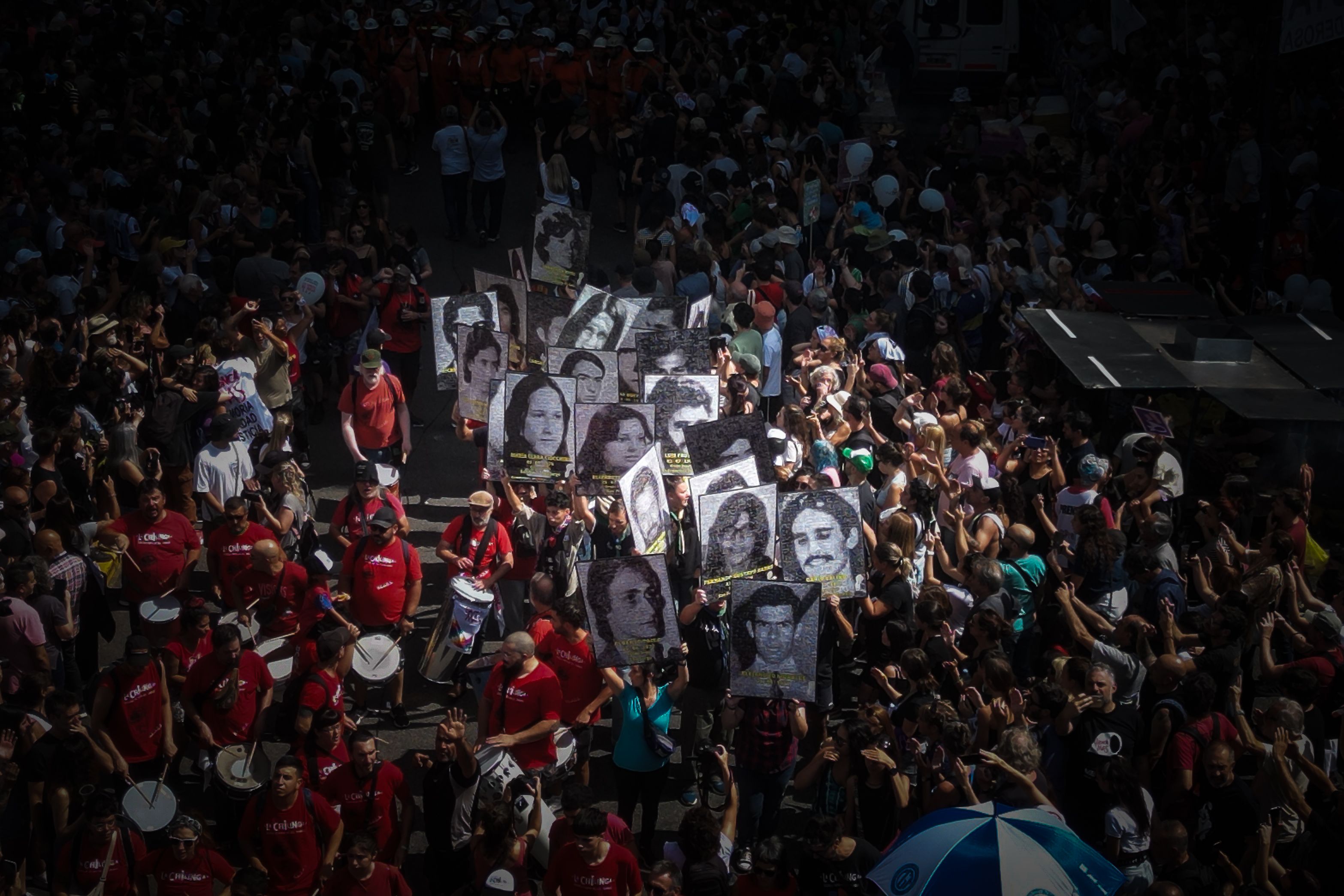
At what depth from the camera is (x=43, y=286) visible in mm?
12398

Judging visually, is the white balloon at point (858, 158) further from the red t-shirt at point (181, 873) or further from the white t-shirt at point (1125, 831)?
the red t-shirt at point (181, 873)

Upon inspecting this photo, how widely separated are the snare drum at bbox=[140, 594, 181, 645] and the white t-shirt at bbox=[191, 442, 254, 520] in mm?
1080

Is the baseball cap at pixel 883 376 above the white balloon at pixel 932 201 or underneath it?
underneath

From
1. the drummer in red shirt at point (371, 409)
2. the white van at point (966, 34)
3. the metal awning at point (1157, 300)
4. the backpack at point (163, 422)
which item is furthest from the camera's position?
the white van at point (966, 34)

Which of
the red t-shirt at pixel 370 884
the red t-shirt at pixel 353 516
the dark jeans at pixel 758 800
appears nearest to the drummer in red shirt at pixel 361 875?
the red t-shirt at pixel 370 884

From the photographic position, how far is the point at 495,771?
7.39m

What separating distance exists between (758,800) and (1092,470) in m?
3.53

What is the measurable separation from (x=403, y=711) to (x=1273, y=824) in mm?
5341

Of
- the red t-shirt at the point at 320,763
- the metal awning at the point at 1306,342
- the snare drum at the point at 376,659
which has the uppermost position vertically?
the metal awning at the point at 1306,342

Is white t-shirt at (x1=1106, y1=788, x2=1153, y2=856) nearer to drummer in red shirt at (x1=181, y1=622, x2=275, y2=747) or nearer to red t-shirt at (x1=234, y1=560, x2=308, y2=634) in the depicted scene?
drummer in red shirt at (x1=181, y1=622, x2=275, y2=747)

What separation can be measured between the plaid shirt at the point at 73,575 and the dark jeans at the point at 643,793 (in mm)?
3637

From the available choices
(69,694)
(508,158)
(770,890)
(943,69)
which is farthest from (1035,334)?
(943,69)

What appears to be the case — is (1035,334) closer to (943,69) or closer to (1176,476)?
(1176,476)

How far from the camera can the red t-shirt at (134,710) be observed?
26.6 feet
